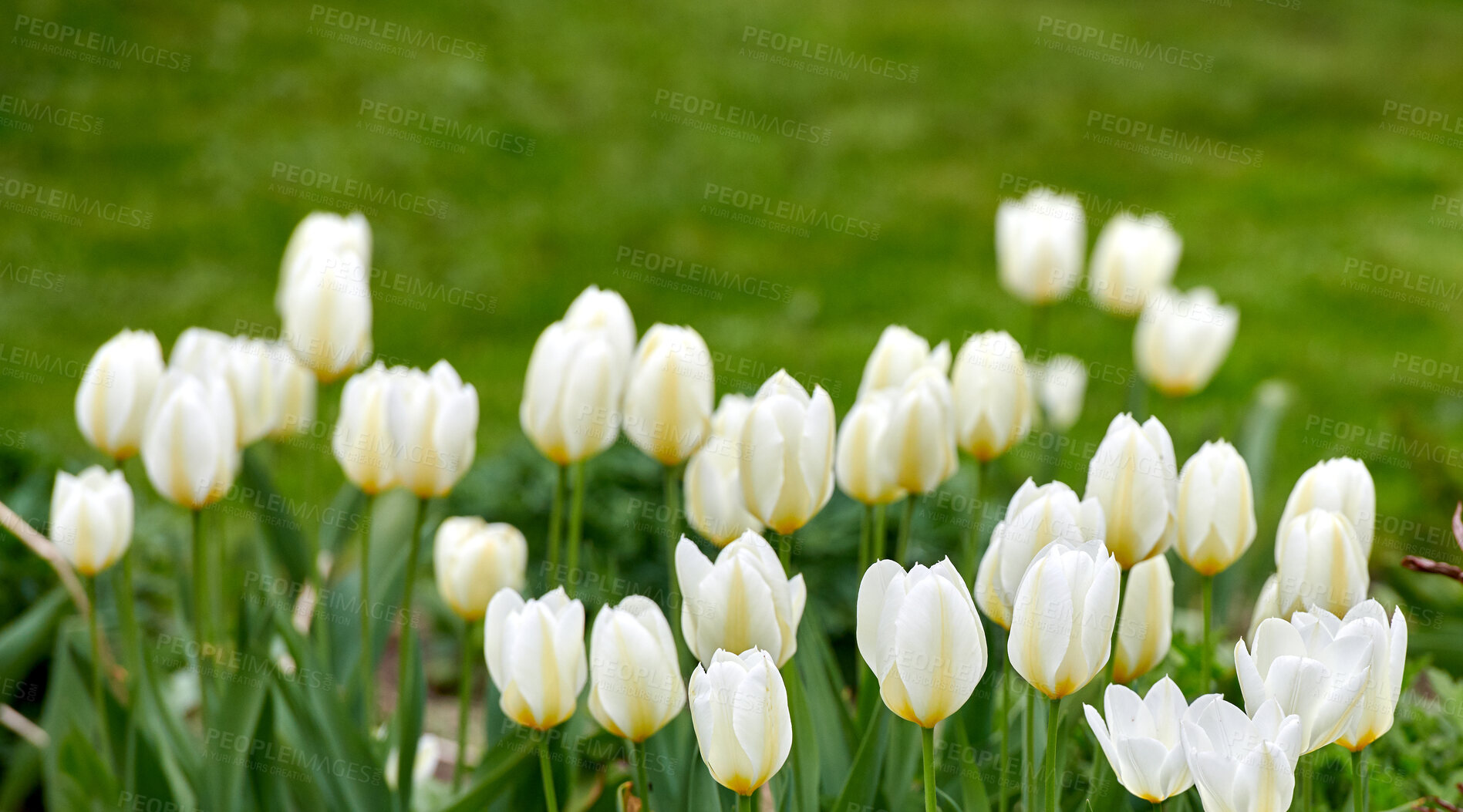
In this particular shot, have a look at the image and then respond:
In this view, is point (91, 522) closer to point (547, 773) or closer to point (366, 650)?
point (366, 650)

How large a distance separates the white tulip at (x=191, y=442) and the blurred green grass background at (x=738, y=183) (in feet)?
8.13

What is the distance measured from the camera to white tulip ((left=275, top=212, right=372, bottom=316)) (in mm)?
2076

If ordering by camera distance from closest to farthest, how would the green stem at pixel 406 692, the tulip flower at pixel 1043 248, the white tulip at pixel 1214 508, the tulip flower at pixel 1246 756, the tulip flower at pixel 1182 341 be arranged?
the tulip flower at pixel 1246 756 → the white tulip at pixel 1214 508 → the green stem at pixel 406 692 → the tulip flower at pixel 1182 341 → the tulip flower at pixel 1043 248

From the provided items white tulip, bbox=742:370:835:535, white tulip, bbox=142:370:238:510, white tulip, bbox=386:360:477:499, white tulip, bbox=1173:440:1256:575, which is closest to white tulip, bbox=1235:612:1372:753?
white tulip, bbox=1173:440:1256:575

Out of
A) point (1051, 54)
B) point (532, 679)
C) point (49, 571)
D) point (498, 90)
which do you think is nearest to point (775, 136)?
point (498, 90)

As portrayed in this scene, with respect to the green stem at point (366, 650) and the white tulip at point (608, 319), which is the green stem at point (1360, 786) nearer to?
the white tulip at point (608, 319)

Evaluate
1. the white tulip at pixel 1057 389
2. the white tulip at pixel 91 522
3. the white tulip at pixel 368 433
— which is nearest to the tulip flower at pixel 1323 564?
the white tulip at pixel 368 433

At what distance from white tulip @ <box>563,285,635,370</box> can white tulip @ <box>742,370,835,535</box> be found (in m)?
0.29

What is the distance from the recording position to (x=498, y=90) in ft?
21.8

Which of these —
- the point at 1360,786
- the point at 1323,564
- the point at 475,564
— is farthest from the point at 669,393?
the point at 1360,786

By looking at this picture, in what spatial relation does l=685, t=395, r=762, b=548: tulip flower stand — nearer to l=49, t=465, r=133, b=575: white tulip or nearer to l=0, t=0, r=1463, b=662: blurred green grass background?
l=49, t=465, r=133, b=575: white tulip

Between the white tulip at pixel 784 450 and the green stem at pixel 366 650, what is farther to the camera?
the green stem at pixel 366 650

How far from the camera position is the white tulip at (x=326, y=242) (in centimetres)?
208

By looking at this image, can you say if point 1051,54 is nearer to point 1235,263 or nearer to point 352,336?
point 1235,263
